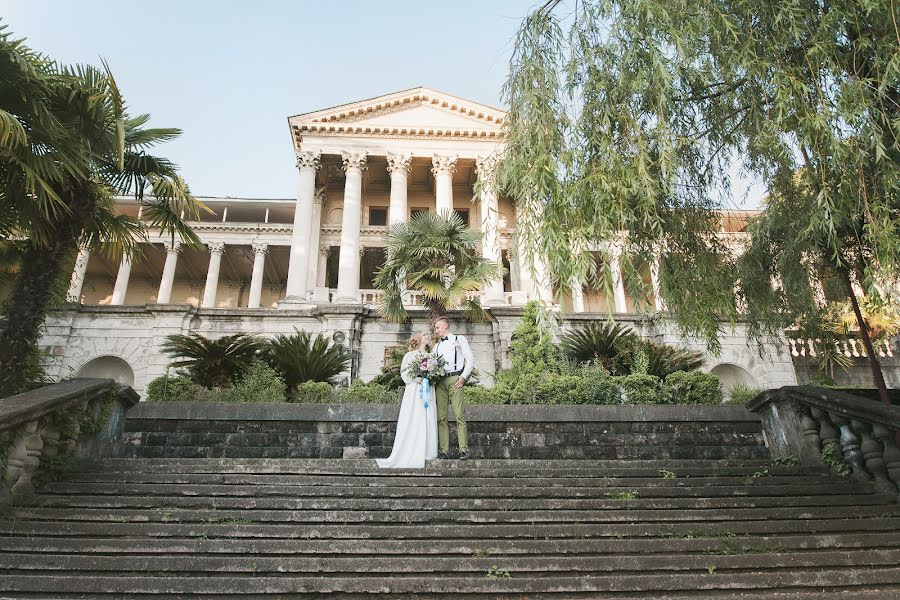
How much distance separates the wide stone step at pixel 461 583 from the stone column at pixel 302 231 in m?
18.3

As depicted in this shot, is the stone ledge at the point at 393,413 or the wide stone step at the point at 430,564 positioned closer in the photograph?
the wide stone step at the point at 430,564

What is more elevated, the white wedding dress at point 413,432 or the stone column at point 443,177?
the stone column at point 443,177

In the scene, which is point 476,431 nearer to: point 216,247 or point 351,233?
point 351,233

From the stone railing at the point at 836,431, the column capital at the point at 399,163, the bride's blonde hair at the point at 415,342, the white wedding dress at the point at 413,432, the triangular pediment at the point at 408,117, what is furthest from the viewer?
the triangular pediment at the point at 408,117

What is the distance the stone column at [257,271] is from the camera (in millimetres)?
32500

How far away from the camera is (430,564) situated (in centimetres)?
432

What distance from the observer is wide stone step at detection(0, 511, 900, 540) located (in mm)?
4660

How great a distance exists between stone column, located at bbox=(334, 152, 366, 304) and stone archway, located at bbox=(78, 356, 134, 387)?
7.48 m

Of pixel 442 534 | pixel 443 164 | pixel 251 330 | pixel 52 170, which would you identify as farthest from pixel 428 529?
pixel 443 164

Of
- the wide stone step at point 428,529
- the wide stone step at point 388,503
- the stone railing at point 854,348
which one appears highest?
the stone railing at point 854,348

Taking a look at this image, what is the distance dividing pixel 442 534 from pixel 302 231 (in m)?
22.6

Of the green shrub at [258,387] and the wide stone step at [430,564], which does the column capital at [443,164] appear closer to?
the green shrub at [258,387]

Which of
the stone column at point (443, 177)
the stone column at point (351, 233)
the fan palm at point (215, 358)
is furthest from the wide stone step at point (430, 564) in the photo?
the stone column at point (443, 177)

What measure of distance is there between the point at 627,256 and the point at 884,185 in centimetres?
229
